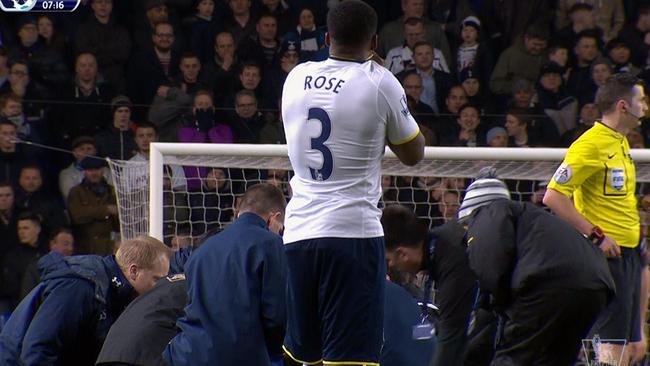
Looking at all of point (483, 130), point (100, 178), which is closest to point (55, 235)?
point (100, 178)

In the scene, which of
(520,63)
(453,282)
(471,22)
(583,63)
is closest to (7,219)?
(471,22)

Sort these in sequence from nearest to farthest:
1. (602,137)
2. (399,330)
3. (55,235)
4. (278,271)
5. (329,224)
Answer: (329,224), (278,271), (399,330), (602,137), (55,235)

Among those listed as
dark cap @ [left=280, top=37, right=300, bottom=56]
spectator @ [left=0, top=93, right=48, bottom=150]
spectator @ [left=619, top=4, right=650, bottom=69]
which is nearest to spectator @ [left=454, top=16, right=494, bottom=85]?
spectator @ [left=619, top=4, right=650, bottom=69]

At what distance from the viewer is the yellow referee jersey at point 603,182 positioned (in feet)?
23.4

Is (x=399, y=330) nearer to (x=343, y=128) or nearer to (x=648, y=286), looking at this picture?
(x=343, y=128)

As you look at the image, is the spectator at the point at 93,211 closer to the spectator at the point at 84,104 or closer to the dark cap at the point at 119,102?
the spectator at the point at 84,104

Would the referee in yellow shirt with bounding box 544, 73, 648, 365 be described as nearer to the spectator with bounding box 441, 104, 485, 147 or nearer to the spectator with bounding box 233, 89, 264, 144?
the spectator with bounding box 441, 104, 485, 147

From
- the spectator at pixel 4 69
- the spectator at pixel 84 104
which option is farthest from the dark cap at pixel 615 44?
the spectator at pixel 4 69

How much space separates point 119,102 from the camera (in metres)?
11.5

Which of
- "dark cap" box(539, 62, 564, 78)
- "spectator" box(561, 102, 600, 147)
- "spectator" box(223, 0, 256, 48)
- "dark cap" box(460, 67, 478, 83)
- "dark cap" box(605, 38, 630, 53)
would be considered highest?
"spectator" box(223, 0, 256, 48)

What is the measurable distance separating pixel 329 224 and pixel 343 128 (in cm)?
37

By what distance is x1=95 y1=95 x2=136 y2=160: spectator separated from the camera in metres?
11.2

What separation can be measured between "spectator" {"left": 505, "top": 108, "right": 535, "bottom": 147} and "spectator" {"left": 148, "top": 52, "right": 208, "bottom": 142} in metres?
2.66

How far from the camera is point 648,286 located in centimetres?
777
